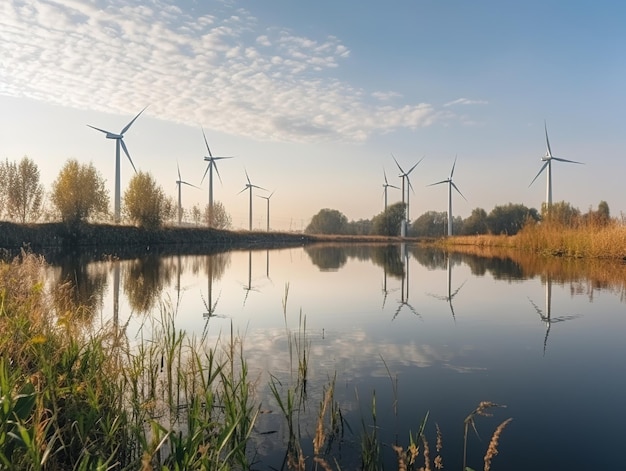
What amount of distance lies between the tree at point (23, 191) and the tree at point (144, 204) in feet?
32.9

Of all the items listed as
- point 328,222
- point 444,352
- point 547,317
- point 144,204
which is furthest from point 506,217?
point 444,352

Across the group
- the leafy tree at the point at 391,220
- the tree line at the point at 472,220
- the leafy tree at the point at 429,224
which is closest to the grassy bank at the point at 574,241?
the tree line at the point at 472,220

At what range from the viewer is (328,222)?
122500mm

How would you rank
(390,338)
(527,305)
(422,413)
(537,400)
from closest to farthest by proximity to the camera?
(422,413) → (537,400) → (390,338) → (527,305)

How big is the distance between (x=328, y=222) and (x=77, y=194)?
79827mm

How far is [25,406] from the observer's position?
298 cm

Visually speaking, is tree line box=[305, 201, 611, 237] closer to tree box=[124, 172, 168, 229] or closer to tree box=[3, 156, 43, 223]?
tree box=[124, 172, 168, 229]

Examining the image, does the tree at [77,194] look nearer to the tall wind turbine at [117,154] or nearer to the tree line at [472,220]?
the tall wind turbine at [117,154]

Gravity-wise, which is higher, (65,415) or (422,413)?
(65,415)

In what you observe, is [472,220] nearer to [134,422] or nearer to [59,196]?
[59,196]

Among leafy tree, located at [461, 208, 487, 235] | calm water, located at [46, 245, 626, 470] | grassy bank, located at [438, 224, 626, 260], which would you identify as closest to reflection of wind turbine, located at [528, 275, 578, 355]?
calm water, located at [46, 245, 626, 470]

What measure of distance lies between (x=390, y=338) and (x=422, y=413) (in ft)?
11.6

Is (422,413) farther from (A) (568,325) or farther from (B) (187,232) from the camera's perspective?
(B) (187,232)

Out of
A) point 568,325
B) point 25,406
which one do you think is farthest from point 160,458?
point 568,325
